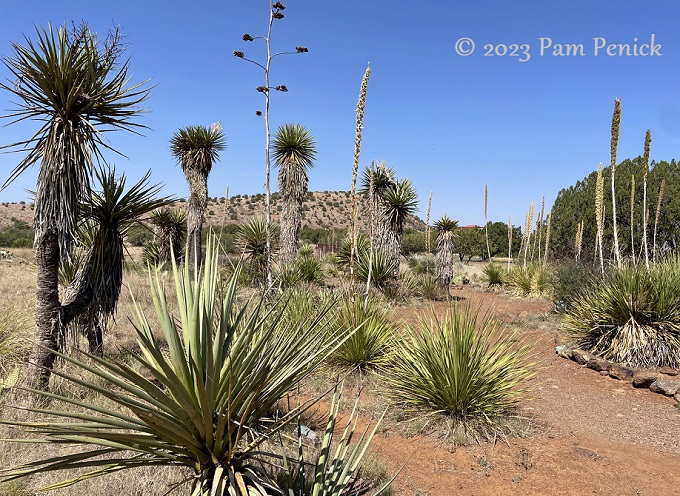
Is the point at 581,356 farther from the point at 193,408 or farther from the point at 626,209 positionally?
the point at 626,209

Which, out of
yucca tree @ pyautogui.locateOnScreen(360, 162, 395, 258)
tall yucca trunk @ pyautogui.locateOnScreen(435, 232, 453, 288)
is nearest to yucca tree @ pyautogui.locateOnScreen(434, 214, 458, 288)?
tall yucca trunk @ pyautogui.locateOnScreen(435, 232, 453, 288)

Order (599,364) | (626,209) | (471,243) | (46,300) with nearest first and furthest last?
(46,300), (599,364), (626,209), (471,243)

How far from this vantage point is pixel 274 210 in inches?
2146

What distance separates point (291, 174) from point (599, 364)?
11.3 meters

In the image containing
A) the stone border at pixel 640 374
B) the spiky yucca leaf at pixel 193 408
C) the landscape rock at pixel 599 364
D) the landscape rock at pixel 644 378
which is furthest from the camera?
the landscape rock at pixel 599 364

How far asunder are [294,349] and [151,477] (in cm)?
207

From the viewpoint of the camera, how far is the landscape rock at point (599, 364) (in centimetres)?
776

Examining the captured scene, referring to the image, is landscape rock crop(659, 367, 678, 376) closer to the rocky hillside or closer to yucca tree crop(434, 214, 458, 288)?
yucca tree crop(434, 214, 458, 288)

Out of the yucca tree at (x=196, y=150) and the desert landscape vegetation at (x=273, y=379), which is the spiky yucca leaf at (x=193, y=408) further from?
the yucca tree at (x=196, y=150)

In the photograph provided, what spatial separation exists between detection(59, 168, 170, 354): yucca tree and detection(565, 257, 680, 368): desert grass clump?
8205 mm

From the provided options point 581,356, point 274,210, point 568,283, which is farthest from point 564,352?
point 274,210

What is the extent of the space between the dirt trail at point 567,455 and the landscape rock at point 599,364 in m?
0.88

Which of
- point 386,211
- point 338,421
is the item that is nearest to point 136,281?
point 386,211

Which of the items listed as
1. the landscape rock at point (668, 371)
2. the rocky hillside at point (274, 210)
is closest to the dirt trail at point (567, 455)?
the landscape rock at point (668, 371)
